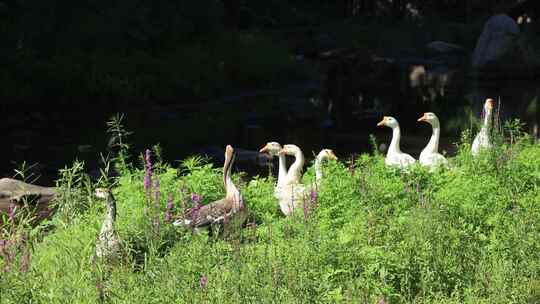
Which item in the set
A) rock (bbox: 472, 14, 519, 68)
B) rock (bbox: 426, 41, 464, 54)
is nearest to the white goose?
rock (bbox: 472, 14, 519, 68)

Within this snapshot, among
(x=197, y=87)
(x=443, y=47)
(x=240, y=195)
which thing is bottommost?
(x=240, y=195)

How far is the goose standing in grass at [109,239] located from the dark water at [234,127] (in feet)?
20.4

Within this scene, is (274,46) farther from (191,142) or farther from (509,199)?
(509,199)

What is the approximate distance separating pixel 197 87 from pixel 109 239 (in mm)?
14584

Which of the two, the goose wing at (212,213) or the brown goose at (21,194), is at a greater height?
the goose wing at (212,213)

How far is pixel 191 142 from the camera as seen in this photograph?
15.8 meters

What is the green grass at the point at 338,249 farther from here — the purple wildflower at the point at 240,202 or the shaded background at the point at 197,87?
the shaded background at the point at 197,87

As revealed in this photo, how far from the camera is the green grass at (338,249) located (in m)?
5.52

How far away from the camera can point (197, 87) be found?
21000 mm

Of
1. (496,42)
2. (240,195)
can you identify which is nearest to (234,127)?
(240,195)

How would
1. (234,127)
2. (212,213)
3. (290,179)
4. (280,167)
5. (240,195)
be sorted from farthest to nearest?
(234,127)
(280,167)
(290,179)
(212,213)
(240,195)

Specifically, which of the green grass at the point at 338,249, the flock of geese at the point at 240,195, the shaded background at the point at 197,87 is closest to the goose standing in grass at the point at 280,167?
the flock of geese at the point at 240,195

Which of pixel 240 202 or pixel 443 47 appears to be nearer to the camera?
pixel 240 202

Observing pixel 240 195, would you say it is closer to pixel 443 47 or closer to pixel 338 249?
pixel 338 249
